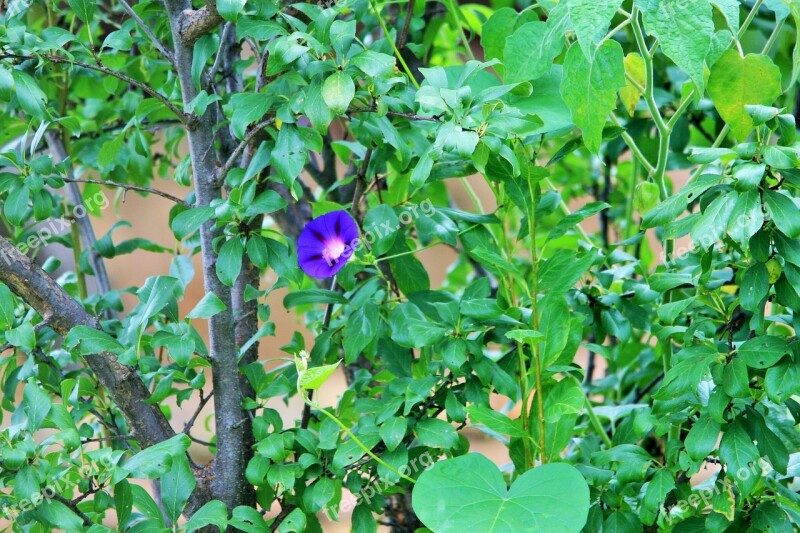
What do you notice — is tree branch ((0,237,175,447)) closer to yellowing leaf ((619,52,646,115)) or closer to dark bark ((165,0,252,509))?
dark bark ((165,0,252,509))

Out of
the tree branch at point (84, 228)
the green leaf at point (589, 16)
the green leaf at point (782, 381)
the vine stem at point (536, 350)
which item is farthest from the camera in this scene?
the tree branch at point (84, 228)

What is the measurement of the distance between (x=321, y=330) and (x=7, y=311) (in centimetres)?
26

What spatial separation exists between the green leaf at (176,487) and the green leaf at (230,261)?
14 centimetres

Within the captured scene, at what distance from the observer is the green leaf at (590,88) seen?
55cm

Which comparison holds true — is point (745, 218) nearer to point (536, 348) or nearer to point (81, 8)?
point (536, 348)

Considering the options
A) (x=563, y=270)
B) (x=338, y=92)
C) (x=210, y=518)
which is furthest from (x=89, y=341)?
(x=563, y=270)

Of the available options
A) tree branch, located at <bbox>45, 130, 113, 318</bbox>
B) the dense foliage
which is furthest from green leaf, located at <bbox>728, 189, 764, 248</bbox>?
tree branch, located at <bbox>45, 130, 113, 318</bbox>

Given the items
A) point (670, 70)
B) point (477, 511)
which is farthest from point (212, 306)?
point (670, 70)

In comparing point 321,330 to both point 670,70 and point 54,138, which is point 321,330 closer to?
point 54,138

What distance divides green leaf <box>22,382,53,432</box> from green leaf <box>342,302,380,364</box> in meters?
0.23

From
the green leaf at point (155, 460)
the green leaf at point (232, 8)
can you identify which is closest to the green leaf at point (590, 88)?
the green leaf at point (232, 8)

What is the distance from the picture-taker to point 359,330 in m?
0.70

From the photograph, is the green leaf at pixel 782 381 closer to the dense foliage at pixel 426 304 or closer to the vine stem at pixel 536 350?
the dense foliage at pixel 426 304

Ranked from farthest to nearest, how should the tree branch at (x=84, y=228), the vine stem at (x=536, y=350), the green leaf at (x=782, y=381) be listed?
the tree branch at (x=84, y=228) < the vine stem at (x=536, y=350) < the green leaf at (x=782, y=381)
